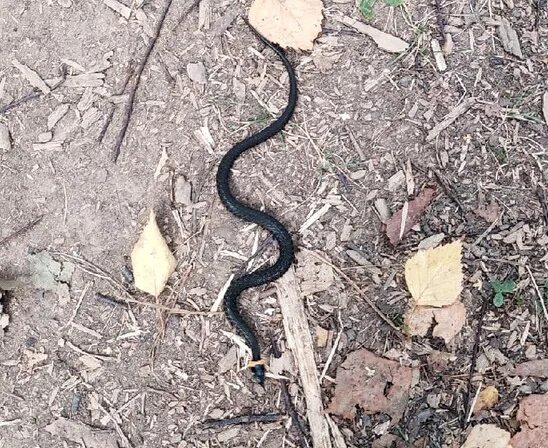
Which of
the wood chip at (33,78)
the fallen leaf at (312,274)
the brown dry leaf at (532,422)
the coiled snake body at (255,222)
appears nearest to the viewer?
the brown dry leaf at (532,422)

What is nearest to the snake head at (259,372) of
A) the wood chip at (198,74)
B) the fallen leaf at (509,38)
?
the wood chip at (198,74)

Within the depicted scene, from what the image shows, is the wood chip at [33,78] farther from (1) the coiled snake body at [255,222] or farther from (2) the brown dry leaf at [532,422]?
(2) the brown dry leaf at [532,422]

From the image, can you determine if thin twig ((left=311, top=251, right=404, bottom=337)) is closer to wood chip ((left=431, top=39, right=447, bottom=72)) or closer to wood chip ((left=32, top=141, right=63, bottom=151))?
wood chip ((left=431, top=39, right=447, bottom=72))

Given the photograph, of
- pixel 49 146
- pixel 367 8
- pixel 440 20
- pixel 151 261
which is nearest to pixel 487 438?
pixel 151 261

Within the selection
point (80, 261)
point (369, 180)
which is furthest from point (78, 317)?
point (369, 180)

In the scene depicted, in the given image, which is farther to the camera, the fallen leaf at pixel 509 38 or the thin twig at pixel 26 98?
the thin twig at pixel 26 98

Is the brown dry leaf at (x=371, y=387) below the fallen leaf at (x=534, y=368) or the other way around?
below

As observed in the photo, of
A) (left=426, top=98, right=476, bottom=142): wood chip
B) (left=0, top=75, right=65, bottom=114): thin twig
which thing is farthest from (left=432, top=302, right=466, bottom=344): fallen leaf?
(left=0, top=75, right=65, bottom=114): thin twig
